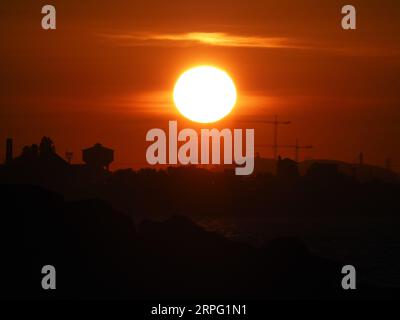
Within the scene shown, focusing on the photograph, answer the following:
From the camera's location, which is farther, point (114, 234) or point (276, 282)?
point (276, 282)

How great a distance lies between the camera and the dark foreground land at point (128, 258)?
60562mm

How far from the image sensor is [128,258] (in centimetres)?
6562

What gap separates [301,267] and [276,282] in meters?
2.85

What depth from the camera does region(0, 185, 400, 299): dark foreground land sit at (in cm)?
6056
